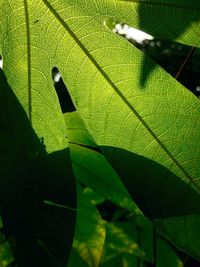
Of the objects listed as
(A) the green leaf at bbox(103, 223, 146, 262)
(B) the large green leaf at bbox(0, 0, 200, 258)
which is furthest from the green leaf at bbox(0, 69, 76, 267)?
(A) the green leaf at bbox(103, 223, 146, 262)

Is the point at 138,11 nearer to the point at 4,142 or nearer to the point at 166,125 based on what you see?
the point at 166,125

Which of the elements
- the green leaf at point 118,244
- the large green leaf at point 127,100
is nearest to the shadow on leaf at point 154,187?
the large green leaf at point 127,100

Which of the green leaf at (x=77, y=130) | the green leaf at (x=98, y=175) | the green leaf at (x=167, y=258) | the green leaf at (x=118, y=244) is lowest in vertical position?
the green leaf at (x=167, y=258)

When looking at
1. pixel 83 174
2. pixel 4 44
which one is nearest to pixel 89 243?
pixel 83 174

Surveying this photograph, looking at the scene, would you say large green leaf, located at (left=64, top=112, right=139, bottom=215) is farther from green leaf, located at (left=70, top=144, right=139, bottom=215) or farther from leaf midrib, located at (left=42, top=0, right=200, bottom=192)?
leaf midrib, located at (left=42, top=0, right=200, bottom=192)

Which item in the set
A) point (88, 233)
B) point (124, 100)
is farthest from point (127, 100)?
point (88, 233)

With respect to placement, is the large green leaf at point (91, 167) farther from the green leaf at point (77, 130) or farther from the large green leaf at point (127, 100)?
the large green leaf at point (127, 100)
